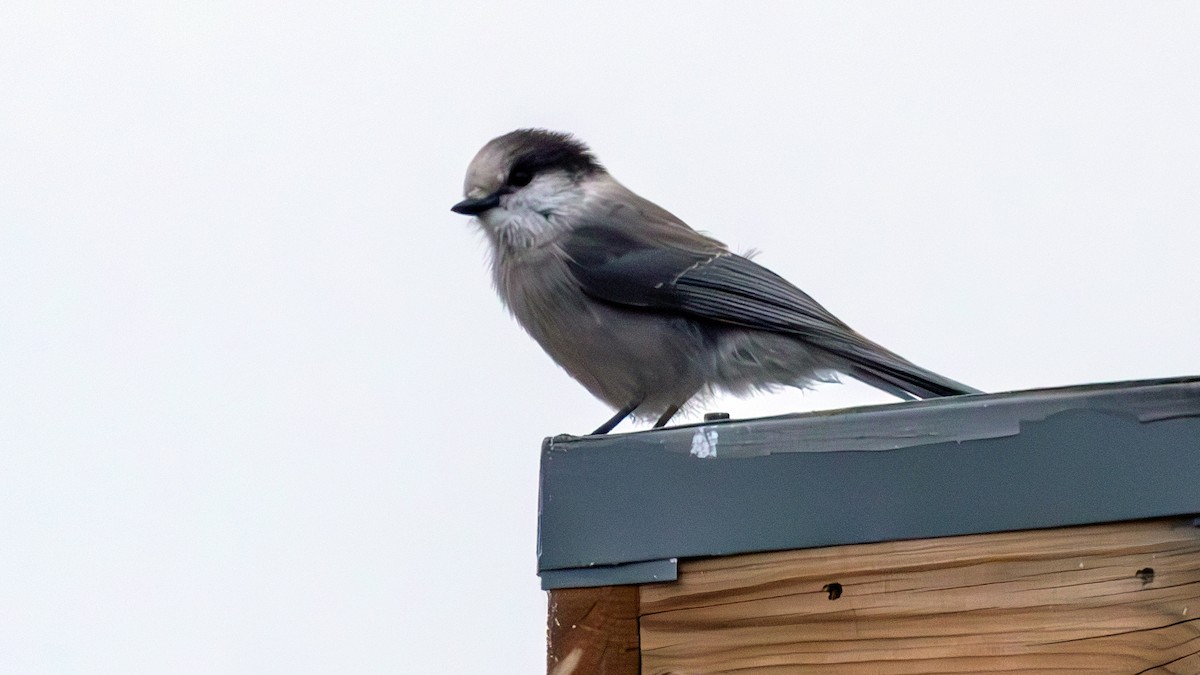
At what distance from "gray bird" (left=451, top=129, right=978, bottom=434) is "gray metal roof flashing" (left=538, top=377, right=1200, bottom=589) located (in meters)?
1.19

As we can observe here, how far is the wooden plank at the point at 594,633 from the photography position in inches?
85.0

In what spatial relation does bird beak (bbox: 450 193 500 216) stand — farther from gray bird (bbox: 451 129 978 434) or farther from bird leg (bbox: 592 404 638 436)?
bird leg (bbox: 592 404 638 436)

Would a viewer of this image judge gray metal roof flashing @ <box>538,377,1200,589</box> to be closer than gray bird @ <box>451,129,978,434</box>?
Yes

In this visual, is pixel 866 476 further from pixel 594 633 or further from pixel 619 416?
pixel 619 416

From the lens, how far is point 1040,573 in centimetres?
198

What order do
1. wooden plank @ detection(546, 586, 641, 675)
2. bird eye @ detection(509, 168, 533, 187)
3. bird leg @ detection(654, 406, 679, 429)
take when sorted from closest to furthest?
wooden plank @ detection(546, 586, 641, 675) < bird leg @ detection(654, 406, 679, 429) < bird eye @ detection(509, 168, 533, 187)

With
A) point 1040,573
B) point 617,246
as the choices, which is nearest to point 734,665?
point 1040,573

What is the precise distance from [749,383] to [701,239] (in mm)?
520

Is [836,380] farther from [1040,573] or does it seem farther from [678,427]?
[1040,573]

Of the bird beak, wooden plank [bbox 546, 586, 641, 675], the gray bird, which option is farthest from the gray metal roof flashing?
the bird beak

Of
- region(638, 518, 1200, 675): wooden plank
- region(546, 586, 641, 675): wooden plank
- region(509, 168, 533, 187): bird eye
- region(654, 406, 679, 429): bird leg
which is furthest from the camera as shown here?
region(509, 168, 533, 187): bird eye

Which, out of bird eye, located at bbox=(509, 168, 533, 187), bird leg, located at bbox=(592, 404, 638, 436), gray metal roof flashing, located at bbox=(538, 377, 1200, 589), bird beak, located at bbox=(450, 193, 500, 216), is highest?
bird eye, located at bbox=(509, 168, 533, 187)

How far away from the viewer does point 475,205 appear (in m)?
3.71

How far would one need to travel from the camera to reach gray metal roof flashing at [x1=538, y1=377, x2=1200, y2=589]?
197cm
